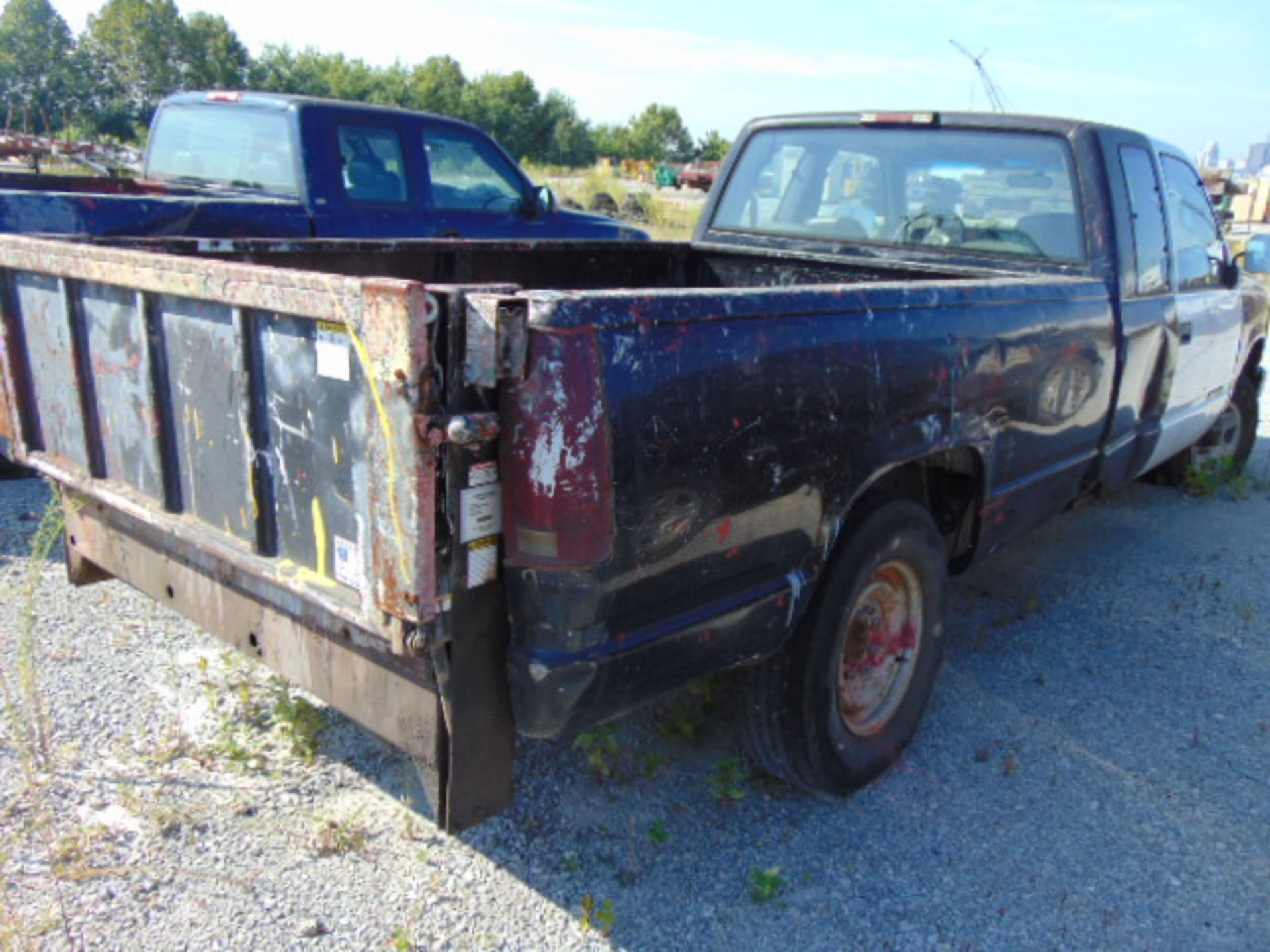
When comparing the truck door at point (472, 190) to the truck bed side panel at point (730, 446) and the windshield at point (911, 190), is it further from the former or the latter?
the truck bed side panel at point (730, 446)

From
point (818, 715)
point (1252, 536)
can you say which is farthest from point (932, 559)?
point (1252, 536)

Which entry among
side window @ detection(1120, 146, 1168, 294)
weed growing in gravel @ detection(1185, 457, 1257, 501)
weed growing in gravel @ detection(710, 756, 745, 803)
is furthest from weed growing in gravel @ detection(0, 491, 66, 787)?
weed growing in gravel @ detection(1185, 457, 1257, 501)

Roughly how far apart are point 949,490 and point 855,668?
2.53 ft

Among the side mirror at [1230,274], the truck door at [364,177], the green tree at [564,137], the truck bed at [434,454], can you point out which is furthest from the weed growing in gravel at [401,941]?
the green tree at [564,137]

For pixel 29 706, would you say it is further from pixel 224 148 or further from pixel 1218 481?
pixel 1218 481

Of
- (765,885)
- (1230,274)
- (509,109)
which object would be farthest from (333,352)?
(509,109)

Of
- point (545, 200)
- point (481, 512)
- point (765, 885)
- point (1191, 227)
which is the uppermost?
point (1191, 227)

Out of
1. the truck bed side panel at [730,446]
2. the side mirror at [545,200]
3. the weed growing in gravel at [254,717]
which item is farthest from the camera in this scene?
the side mirror at [545,200]

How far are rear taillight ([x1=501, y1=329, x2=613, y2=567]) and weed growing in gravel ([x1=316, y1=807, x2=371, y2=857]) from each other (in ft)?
3.90

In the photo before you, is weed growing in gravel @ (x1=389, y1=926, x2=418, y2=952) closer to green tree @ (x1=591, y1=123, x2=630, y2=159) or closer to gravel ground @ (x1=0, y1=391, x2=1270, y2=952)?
gravel ground @ (x1=0, y1=391, x2=1270, y2=952)

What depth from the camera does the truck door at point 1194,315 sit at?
4.57 metres

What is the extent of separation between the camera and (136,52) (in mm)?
49562

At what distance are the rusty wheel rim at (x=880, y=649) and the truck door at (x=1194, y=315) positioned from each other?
2.16m

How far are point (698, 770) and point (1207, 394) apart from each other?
3.75 meters
